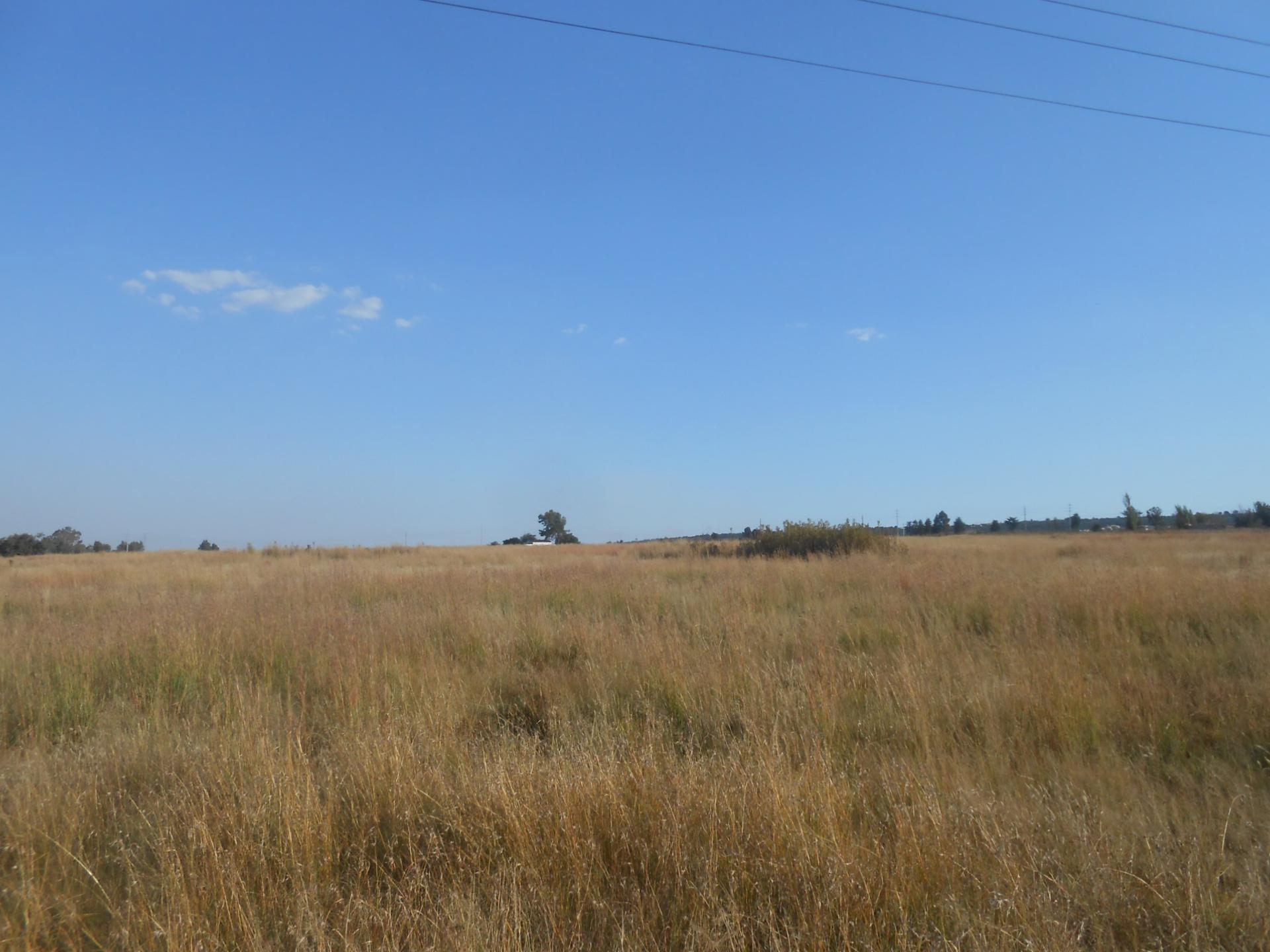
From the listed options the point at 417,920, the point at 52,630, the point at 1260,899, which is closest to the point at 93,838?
the point at 417,920

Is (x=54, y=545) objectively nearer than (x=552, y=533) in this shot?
Yes

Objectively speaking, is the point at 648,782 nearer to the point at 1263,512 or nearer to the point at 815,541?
the point at 815,541

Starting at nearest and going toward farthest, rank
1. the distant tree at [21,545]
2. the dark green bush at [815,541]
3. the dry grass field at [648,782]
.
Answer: the dry grass field at [648,782], the dark green bush at [815,541], the distant tree at [21,545]

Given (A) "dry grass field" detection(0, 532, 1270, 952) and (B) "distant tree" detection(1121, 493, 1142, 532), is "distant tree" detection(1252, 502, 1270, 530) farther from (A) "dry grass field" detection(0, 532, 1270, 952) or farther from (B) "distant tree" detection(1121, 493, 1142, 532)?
(A) "dry grass field" detection(0, 532, 1270, 952)

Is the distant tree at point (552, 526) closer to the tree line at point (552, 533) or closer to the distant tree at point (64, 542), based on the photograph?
the tree line at point (552, 533)

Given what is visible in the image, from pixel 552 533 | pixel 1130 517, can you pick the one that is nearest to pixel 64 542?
pixel 552 533

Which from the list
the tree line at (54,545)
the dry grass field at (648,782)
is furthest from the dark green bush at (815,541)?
the tree line at (54,545)

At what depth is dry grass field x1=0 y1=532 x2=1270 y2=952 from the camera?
248cm

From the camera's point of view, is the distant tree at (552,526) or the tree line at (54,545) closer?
the tree line at (54,545)

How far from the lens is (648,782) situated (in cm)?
325

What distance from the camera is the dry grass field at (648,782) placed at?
2.48 meters

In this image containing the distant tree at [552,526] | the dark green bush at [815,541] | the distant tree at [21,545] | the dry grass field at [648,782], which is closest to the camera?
the dry grass field at [648,782]

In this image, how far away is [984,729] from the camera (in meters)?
4.30

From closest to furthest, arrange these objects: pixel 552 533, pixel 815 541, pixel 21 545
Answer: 1. pixel 815 541
2. pixel 21 545
3. pixel 552 533
